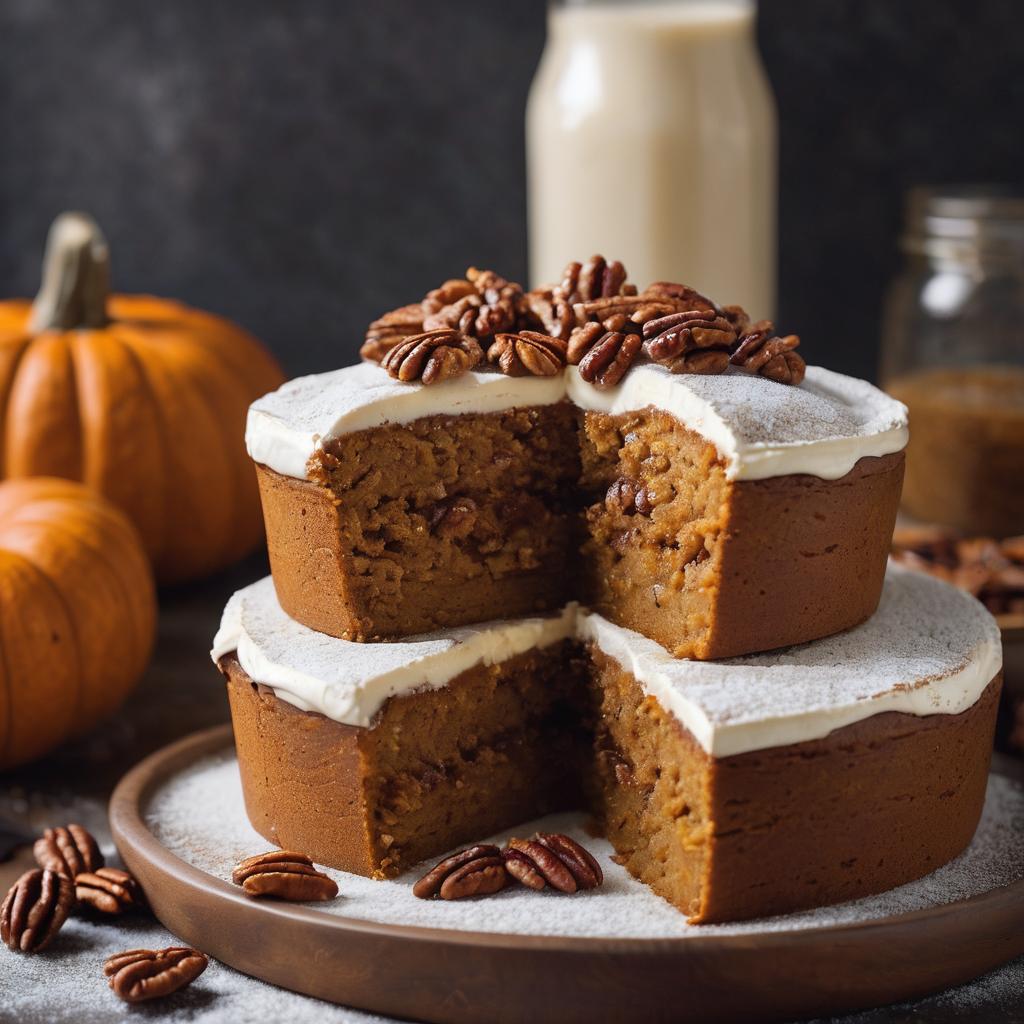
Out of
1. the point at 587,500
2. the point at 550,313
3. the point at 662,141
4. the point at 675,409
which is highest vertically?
the point at 662,141

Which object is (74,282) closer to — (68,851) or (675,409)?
(68,851)

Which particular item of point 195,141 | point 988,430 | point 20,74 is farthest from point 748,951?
point 20,74

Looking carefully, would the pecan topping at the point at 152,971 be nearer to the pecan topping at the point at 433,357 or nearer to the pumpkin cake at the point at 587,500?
the pumpkin cake at the point at 587,500

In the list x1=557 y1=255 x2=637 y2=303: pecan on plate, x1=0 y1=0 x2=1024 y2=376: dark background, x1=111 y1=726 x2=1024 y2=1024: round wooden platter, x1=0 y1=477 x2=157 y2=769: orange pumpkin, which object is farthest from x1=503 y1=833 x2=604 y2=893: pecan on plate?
x1=0 y1=0 x2=1024 y2=376: dark background

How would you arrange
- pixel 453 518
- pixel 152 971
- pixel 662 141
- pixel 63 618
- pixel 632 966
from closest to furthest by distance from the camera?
pixel 632 966
pixel 152 971
pixel 453 518
pixel 63 618
pixel 662 141

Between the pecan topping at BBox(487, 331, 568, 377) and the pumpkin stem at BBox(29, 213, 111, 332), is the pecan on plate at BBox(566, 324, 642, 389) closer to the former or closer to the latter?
the pecan topping at BBox(487, 331, 568, 377)

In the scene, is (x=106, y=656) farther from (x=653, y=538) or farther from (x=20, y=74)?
(x=20, y=74)

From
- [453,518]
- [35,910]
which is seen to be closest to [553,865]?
[453,518]
